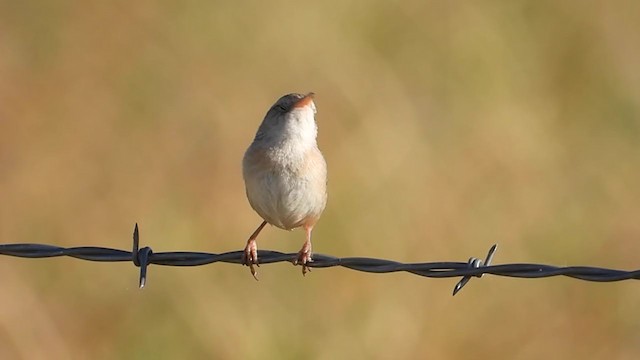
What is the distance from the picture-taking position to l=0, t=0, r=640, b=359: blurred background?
29.9 ft

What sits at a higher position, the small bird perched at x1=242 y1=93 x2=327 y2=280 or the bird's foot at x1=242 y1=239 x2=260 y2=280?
the small bird perched at x1=242 y1=93 x2=327 y2=280

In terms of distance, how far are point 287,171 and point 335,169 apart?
13.4 feet

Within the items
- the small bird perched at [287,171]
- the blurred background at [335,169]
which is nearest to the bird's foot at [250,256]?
the small bird perched at [287,171]

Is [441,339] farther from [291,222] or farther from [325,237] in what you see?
[291,222]

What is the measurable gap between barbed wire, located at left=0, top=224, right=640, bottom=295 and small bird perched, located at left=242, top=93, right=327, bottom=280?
773 millimetres

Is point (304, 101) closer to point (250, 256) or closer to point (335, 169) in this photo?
point (250, 256)

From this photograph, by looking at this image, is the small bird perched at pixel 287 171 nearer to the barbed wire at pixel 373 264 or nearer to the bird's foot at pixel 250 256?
the bird's foot at pixel 250 256

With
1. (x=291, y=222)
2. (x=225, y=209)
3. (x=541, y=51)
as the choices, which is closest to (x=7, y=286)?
(x=225, y=209)

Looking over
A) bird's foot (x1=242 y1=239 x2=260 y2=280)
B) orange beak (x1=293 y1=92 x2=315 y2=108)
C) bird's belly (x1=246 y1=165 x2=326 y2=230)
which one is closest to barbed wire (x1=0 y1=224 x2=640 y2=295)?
bird's foot (x1=242 y1=239 x2=260 y2=280)

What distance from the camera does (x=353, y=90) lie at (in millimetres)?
11039

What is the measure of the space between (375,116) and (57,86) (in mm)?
3123

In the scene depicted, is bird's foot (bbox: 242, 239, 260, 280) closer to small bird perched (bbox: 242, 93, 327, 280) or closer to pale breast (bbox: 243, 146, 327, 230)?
small bird perched (bbox: 242, 93, 327, 280)

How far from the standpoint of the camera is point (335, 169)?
10328mm

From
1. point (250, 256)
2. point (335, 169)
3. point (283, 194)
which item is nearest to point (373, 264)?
point (250, 256)
